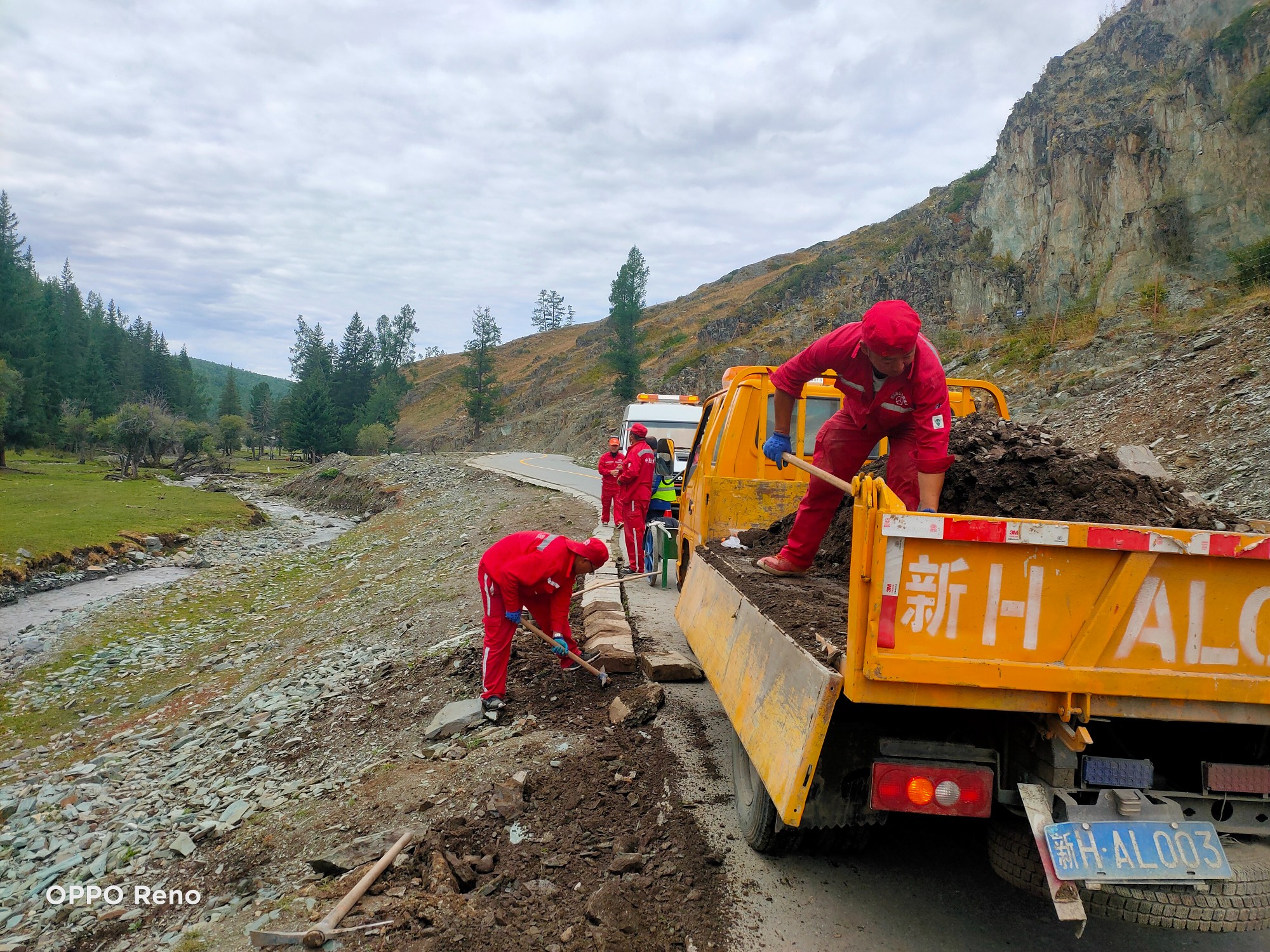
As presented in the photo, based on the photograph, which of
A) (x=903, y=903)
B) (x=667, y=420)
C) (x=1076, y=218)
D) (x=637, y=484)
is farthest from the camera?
(x=1076, y=218)

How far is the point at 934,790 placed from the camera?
2607 mm

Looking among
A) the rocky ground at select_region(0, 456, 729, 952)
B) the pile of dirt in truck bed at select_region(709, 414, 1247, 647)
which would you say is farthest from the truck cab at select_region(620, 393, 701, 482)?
the pile of dirt in truck bed at select_region(709, 414, 1247, 647)

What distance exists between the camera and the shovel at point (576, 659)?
591 cm

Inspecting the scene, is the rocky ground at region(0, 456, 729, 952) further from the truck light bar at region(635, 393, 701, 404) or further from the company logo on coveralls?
the truck light bar at region(635, 393, 701, 404)

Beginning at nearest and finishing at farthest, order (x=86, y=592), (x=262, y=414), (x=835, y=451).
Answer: (x=835, y=451) < (x=86, y=592) < (x=262, y=414)

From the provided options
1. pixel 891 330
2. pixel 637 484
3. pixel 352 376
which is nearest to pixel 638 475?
pixel 637 484

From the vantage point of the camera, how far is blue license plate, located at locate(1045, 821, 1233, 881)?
7.80 feet

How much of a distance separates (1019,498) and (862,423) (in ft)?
2.82

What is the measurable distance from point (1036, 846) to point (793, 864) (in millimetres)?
1271

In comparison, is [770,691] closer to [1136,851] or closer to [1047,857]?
[1047,857]

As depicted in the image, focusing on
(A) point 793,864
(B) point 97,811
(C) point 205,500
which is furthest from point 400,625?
(C) point 205,500

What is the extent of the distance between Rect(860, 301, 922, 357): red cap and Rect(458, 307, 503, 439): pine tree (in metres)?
68.7

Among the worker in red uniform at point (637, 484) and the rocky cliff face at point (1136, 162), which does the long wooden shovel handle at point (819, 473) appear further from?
the rocky cliff face at point (1136, 162)

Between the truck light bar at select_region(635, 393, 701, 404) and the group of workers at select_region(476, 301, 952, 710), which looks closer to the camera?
the group of workers at select_region(476, 301, 952, 710)
